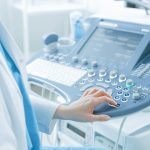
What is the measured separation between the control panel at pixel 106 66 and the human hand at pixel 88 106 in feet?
0.09

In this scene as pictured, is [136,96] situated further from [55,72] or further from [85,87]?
[55,72]

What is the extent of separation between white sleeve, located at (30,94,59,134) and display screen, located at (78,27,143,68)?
269 mm

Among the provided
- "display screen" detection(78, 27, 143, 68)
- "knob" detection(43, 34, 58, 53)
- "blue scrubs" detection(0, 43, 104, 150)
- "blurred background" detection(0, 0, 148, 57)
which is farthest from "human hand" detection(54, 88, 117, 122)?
"blurred background" detection(0, 0, 148, 57)

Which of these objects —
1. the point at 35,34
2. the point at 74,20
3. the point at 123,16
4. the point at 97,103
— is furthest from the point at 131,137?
the point at 35,34

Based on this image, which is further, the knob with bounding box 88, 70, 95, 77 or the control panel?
the knob with bounding box 88, 70, 95, 77

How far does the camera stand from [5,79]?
0.64 metres

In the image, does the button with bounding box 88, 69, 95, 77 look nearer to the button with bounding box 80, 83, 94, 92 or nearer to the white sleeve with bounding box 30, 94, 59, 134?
the button with bounding box 80, 83, 94, 92

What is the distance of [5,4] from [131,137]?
1557 millimetres

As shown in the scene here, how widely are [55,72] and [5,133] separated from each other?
548 mm

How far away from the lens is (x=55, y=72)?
3.71ft

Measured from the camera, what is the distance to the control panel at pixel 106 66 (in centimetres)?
92

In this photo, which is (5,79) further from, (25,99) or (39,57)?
(39,57)

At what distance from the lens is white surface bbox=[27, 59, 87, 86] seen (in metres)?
1.07

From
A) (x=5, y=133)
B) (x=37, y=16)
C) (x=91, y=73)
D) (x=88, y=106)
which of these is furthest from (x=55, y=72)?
(x=37, y=16)
